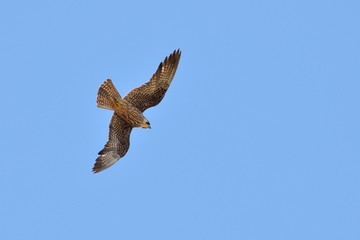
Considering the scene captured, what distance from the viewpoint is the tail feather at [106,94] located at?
23.8 m

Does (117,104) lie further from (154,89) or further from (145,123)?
(154,89)

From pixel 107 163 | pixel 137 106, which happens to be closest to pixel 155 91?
pixel 137 106

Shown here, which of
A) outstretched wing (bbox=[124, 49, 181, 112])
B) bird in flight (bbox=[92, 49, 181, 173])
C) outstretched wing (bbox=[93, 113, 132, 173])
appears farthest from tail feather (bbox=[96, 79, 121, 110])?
outstretched wing (bbox=[124, 49, 181, 112])

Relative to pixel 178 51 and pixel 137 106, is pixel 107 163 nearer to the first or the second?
pixel 137 106

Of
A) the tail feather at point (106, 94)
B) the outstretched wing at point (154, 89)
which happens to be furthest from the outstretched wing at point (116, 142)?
the outstretched wing at point (154, 89)

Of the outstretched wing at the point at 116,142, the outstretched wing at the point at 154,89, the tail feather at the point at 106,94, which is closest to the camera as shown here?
the tail feather at the point at 106,94

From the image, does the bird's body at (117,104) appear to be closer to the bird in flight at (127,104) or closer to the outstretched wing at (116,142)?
the bird in flight at (127,104)

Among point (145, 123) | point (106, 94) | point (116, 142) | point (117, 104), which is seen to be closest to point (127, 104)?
point (117, 104)

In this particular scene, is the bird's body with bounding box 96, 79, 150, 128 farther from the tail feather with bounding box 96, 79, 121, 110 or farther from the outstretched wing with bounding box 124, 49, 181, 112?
the outstretched wing with bounding box 124, 49, 181, 112

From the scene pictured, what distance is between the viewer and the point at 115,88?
23.8m

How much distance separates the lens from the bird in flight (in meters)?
23.8

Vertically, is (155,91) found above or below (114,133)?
above

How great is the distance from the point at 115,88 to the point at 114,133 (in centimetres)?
151

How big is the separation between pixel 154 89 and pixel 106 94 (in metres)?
1.84
